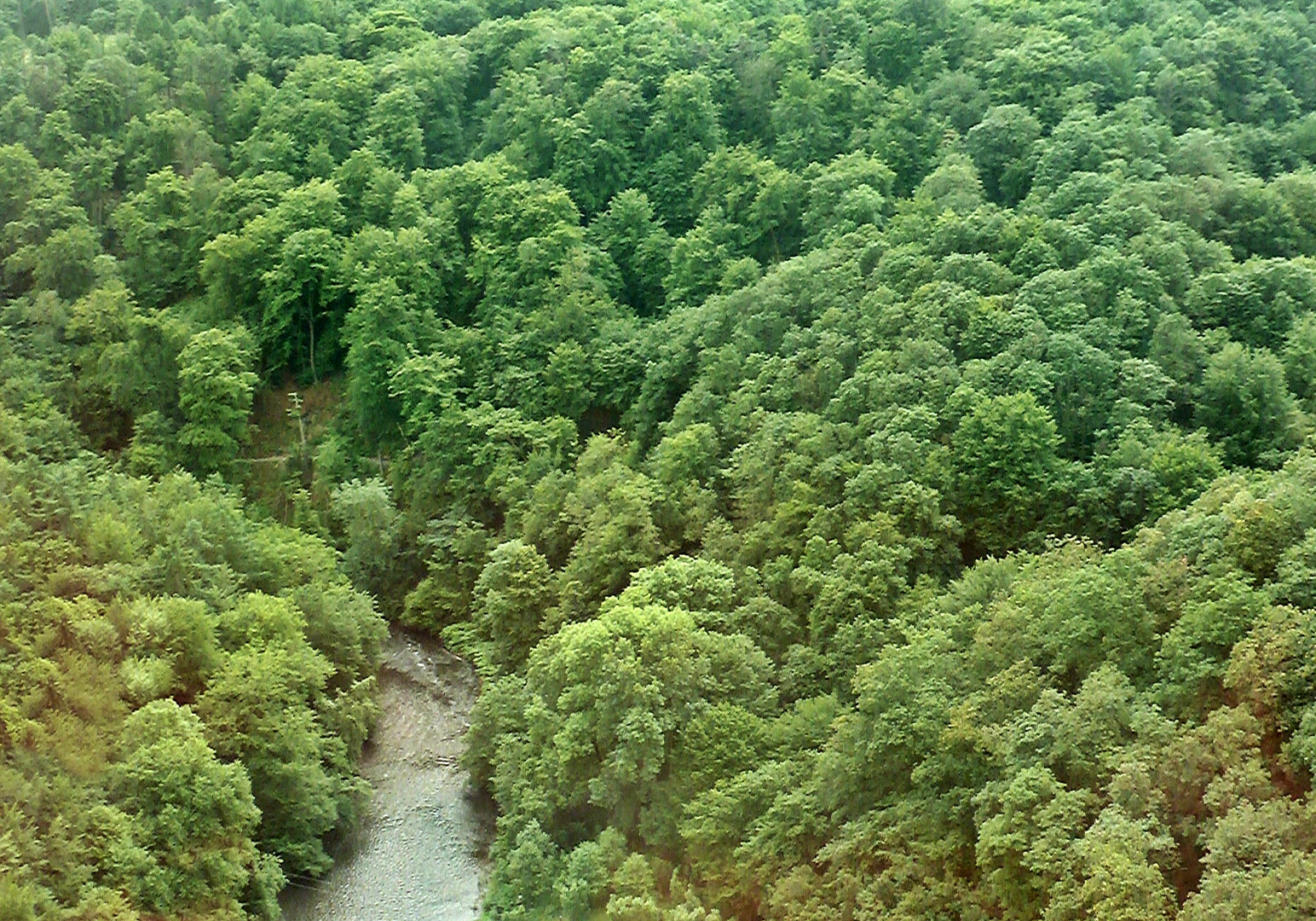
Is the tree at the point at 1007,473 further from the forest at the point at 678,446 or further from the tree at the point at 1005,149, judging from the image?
the tree at the point at 1005,149

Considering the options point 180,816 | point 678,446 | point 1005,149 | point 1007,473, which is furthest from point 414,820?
point 1005,149

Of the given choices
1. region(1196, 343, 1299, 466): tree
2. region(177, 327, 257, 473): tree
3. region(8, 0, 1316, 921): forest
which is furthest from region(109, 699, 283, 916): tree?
region(1196, 343, 1299, 466): tree

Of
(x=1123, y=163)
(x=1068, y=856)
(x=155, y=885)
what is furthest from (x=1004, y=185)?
(x=155, y=885)

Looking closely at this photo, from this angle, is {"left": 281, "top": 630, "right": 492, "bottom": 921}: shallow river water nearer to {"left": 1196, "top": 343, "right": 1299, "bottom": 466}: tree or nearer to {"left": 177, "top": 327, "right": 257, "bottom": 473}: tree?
{"left": 177, "top": 327, "right": 257, "bottom": 473}: tree

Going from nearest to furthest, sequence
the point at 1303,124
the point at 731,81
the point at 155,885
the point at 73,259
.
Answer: the point at 155,885 → the point at 1303,124 → the point at 73,259 → the point at 731,81

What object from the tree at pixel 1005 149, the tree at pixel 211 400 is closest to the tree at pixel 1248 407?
the tree at pixel 1005 149

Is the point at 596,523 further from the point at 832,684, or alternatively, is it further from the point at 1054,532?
the point at 1054,532
